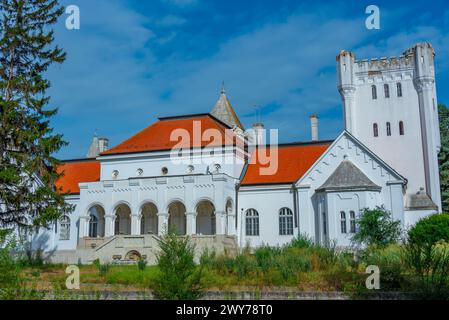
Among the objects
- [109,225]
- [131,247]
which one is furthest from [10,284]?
[109,225]

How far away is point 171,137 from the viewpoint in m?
42.3

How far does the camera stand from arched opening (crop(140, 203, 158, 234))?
4162 centimetres

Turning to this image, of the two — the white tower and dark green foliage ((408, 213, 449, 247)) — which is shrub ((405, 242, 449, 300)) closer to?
dark green foliage ((408, 213, 449, 247))

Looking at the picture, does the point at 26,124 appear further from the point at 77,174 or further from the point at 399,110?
the point at 399,110

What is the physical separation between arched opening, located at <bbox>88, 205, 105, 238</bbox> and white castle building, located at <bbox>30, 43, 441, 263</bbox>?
0.09 meters

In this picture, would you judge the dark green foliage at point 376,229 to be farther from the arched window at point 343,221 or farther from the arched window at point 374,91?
the arched window at point 374,91

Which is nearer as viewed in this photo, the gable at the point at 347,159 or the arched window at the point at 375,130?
the gable at the point at 347,159

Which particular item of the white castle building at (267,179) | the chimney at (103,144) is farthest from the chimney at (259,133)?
the chimney at (103,144)

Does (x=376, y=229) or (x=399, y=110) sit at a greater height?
(x=399, y=110)

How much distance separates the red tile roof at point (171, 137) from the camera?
41094mm

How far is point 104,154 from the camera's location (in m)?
42.8

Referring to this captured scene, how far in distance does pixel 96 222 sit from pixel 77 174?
7220mm

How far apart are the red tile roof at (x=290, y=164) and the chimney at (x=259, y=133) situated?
6380 millimetres
